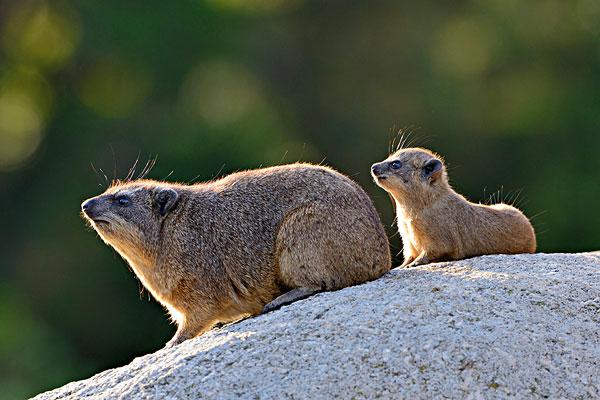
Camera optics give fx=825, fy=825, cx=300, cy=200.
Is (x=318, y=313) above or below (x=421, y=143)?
above

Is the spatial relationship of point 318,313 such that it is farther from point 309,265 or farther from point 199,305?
point 199,305

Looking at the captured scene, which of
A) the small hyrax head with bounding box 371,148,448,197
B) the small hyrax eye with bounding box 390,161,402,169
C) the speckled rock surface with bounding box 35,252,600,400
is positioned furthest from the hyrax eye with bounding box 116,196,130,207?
the small hyrax eye with bounding box 390,161,402,169

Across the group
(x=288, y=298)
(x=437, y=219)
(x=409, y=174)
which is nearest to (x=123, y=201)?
(x=288, y=298)

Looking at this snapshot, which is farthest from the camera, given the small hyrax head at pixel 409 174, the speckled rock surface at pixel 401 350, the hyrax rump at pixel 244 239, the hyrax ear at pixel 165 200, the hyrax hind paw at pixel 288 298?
the small hyrax head at pixel 409 174

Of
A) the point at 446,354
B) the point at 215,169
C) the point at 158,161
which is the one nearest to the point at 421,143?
the point at 215,169

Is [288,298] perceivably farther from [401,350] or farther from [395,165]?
[395,165]

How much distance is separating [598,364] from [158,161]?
14.8 m

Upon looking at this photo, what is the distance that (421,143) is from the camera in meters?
Answer: 20.2

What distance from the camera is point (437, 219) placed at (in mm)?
10742

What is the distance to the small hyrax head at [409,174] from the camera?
429 inches

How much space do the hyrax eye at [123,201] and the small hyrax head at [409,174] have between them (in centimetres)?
330

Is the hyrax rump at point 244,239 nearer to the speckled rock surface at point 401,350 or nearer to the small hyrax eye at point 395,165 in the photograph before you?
the speckled rock surface at point 401,350

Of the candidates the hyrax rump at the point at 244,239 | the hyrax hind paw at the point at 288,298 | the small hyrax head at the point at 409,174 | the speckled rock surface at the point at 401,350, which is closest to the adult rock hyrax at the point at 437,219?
the small hyrax head at the point at 409,174

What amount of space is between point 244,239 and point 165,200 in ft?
3.66
